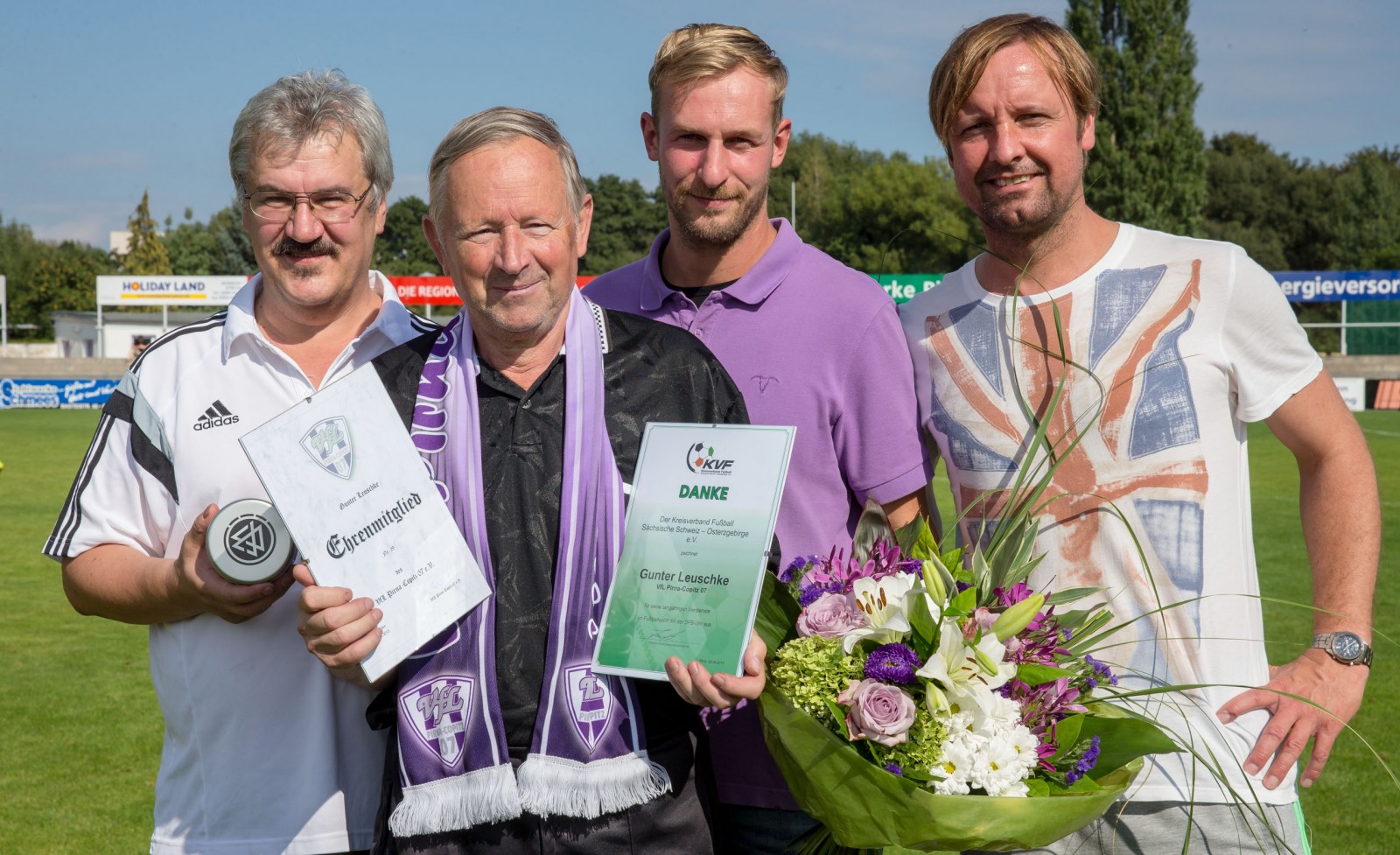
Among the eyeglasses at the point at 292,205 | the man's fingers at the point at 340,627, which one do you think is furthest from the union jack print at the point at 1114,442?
the eyeglasses at the point at 292,205

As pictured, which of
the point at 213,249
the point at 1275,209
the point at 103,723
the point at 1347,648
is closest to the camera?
the point at 1347,648

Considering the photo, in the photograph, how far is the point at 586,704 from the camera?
240 cm

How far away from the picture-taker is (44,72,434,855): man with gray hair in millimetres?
2752

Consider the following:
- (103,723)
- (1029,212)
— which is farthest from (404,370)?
(103,723)

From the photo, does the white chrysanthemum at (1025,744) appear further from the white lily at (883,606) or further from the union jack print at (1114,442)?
the union jack print at (1114,442)

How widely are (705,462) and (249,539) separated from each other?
3.16 ft

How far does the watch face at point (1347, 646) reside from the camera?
9.31 feet

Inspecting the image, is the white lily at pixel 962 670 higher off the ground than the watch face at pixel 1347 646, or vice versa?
the white lily at pixel 962 670

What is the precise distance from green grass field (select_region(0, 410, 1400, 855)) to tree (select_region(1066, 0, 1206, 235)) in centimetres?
3101

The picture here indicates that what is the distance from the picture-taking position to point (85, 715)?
7449 mm

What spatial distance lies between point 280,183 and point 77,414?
31029 mm

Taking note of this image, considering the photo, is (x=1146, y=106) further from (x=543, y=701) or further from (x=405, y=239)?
(x=405, y=239)

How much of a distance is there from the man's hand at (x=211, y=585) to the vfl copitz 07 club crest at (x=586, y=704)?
2.18 ft

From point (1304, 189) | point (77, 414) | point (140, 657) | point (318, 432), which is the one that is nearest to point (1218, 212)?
point (1304, 189)
